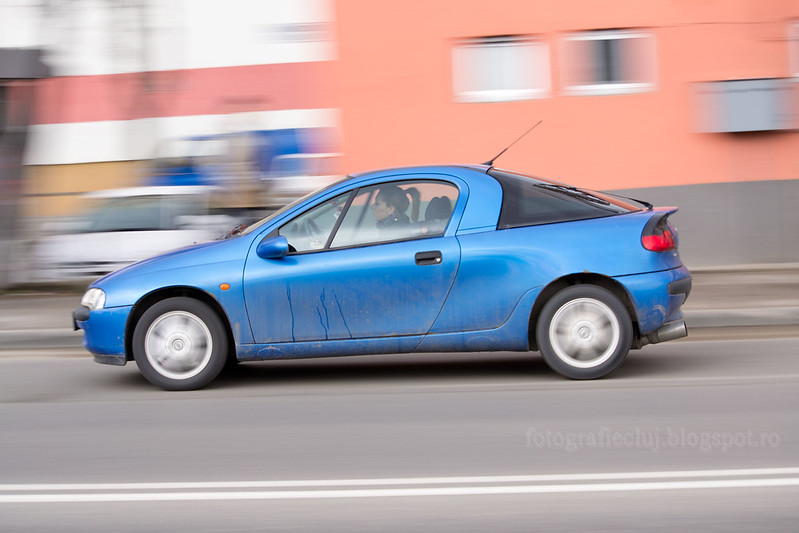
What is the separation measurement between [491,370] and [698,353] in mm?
1714

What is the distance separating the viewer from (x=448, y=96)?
14.4 m

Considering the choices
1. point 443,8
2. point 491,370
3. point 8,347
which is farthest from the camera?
point 443,8

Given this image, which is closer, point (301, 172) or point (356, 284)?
point (356, 284)

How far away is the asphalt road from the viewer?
163 inches

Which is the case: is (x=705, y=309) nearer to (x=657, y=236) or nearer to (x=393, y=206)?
(x=657, y=236)

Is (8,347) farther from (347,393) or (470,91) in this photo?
(470,91)

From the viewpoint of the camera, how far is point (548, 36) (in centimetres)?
1434

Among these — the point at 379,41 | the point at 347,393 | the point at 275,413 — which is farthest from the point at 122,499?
the point at 379,41

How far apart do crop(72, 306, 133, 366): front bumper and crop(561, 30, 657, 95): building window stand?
29.9 ft

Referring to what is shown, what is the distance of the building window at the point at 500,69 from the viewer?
47.3 feet

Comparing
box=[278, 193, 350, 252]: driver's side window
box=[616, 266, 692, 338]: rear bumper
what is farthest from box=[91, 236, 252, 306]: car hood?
box=[616, 266, 692, 338]: rear bumper

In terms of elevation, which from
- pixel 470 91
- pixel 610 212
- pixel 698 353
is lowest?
pixel 698 353

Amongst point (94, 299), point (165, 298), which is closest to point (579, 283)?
point (165, 298)

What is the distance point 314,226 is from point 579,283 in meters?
1.79
